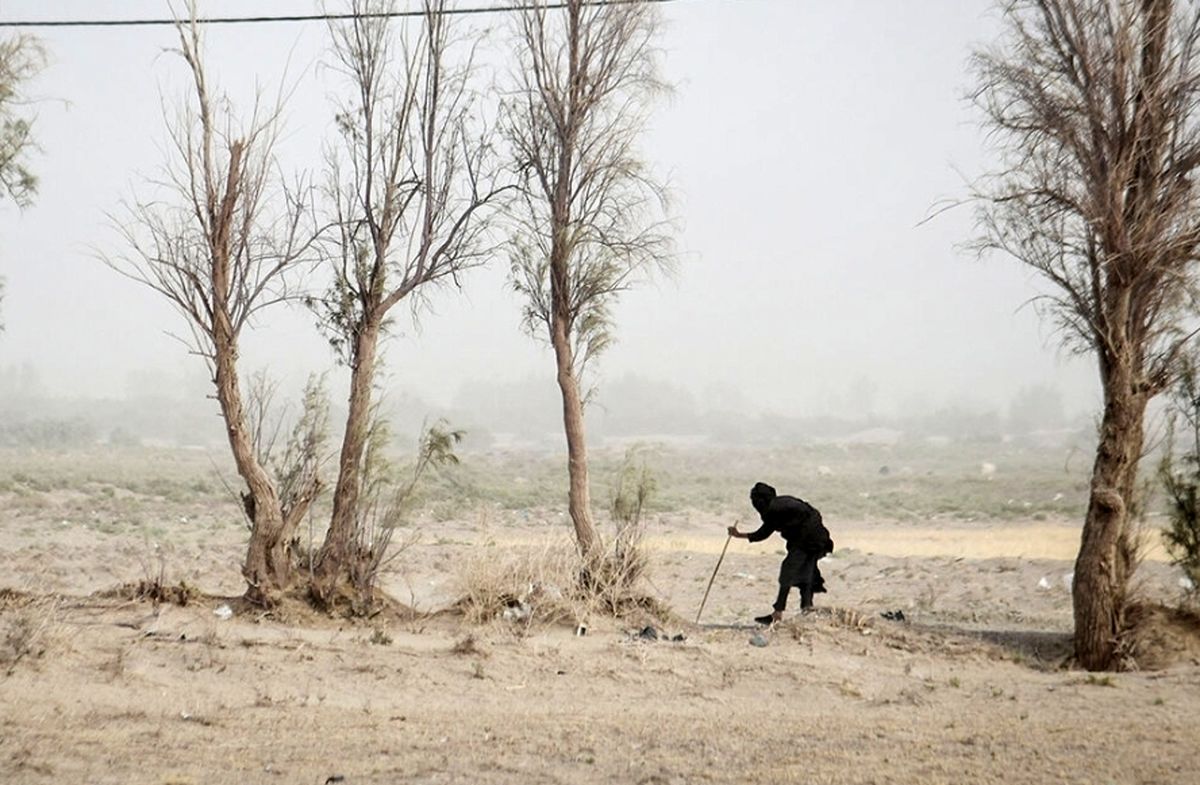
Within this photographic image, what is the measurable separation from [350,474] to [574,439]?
318 cm

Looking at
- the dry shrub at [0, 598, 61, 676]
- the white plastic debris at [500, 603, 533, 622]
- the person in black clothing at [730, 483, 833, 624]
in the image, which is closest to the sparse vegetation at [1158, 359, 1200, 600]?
the person in black clothing at [730, 483, 833, 624]

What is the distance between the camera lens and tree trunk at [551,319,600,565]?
1496cm

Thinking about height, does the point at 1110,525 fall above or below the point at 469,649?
above

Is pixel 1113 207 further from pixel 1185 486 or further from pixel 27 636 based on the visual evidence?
pixel 27 636

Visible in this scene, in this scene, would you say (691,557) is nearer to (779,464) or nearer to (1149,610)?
(1149,610)

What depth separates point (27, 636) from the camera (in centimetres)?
1056

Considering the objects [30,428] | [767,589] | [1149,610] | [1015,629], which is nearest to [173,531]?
[767,589]

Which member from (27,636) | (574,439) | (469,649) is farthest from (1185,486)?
(27,636)

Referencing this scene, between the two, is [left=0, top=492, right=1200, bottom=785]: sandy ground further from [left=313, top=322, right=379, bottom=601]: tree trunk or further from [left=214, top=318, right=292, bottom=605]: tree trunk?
[left=313, top=322, right=379, bottom=601]: tree trunk

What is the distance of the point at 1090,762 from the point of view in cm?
787

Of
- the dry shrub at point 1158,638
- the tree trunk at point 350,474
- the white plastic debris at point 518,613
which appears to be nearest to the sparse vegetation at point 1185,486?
the dry shrub at point 1158,638

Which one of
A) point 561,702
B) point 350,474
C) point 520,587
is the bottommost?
point 561,702

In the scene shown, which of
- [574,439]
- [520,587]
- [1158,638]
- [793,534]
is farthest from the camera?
[574,439]

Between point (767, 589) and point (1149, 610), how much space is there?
25.5 feet
